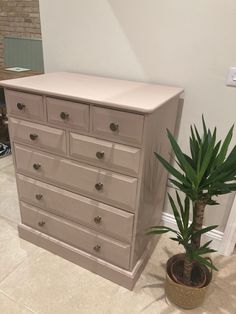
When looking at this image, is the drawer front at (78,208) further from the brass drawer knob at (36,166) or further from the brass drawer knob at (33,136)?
the brass drawer knob at (33,136)

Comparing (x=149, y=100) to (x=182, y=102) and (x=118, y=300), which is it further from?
(x=118, y=300)

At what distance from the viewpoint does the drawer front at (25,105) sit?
1.32 metres

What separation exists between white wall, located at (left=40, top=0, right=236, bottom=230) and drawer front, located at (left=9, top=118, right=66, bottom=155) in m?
0.56

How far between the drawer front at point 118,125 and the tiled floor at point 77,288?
2.83 feet

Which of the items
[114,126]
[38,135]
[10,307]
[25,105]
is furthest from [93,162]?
[10,307]

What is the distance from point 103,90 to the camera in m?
1.31

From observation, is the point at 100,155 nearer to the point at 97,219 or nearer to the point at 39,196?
the point at 97,219

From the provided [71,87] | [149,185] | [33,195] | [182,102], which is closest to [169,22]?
[182,102]

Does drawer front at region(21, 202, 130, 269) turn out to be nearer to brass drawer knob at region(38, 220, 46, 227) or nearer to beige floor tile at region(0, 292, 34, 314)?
brass drawer knob at region(38, 220, 46, 227)

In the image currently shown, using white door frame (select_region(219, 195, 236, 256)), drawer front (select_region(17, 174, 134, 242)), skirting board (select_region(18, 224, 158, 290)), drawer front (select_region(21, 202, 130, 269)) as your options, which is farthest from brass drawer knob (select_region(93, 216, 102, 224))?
white door frame (select_region(219, 195, 236, 256))

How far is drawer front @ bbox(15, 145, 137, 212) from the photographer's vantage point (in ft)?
4.13

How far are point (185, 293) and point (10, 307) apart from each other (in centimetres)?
88

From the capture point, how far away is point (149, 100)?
46.1 inches

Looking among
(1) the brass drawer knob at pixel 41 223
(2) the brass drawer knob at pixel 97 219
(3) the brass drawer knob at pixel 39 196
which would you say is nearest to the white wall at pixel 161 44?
(2) the brass drawer knob at pixel 97 219
